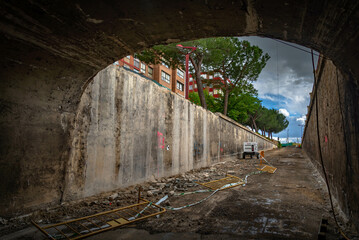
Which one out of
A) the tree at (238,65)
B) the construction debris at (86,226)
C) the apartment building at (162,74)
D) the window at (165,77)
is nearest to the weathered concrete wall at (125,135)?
the construction debris at (86,226)

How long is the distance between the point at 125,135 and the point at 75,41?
11.5ft

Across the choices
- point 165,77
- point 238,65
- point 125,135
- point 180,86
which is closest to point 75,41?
point 125,135

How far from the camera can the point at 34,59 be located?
3.17 m

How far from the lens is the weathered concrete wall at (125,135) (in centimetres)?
488

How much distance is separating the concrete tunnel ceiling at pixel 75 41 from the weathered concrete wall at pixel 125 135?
0.53 m

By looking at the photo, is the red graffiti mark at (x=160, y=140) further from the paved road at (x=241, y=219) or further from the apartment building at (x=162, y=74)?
the apartment building at (x=162, y=74)

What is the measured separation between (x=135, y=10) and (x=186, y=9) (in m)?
0.62

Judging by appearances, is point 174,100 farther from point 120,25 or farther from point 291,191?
point 120,25

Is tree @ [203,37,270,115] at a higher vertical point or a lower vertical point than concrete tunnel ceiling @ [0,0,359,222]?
higher

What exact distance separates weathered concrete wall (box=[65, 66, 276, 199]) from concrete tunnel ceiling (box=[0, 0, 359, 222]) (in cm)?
53

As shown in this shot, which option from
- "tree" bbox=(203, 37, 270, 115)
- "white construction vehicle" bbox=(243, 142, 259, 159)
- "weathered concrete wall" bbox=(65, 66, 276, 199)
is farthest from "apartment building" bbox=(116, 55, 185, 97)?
"weathered concrete wall" bbox=(65, 66, 276, 199)

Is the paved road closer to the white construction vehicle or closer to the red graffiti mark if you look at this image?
the red graffiti mark

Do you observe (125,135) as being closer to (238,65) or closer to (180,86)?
(238,65)

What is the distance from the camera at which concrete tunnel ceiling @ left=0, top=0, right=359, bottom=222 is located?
7.68 ft
